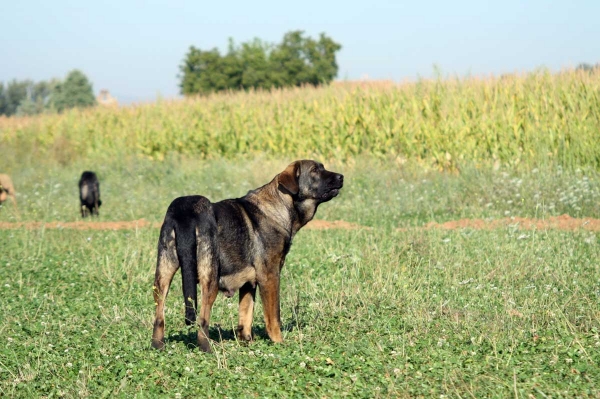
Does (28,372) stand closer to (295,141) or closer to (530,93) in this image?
(530,93)

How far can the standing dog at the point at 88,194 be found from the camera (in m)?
17.9

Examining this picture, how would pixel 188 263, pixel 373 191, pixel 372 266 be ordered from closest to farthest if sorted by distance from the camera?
pixel 188 263, pixel 372 266, pixel 373 191

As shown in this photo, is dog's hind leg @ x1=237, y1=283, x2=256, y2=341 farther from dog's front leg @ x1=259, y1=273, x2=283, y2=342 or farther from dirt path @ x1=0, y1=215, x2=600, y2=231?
dirt path @ x1=0, y1=215, x2=600, y2=231

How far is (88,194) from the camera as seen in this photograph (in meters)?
17.9

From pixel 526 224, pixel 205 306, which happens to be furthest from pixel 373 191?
pixel 205 306

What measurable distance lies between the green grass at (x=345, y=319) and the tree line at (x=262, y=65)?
41.8 meters

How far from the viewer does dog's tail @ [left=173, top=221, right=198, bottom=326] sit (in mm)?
6625

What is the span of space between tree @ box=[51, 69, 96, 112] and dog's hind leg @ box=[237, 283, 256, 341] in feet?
245

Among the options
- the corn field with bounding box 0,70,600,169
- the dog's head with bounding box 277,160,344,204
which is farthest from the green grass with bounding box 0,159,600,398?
the corn field with bounding box 0,70,600,169

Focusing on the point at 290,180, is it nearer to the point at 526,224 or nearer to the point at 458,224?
the point at 526,224

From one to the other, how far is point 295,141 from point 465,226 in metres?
10.9

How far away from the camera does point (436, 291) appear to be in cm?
911

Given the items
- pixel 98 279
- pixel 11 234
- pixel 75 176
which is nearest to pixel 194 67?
pixel 75 176

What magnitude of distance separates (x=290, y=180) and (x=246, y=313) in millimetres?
1283
